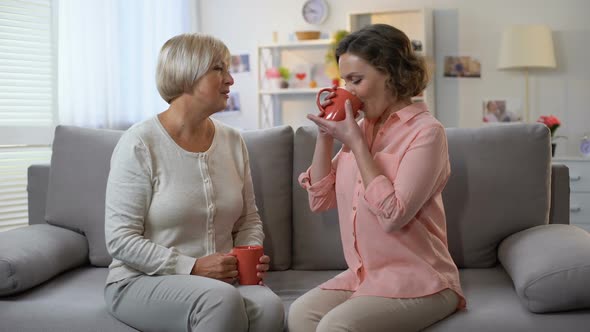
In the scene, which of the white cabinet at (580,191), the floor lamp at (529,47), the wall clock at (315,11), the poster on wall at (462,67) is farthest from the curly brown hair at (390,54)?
the wall clock at (315,11)

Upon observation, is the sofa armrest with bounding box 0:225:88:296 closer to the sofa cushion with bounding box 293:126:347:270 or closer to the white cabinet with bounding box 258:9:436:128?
the sofa cushion with bounding box 293:126:347:270

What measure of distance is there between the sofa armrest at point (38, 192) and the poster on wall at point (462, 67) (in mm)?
3472

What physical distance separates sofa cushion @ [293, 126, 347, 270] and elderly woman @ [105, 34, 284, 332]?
261 millimetres

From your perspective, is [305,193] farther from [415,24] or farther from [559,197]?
[415,24]

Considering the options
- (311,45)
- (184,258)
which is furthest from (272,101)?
(184,258)

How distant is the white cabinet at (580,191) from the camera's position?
14.2 ft

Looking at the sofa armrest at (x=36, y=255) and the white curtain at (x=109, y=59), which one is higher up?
the white curtain at (x=109, y=59)

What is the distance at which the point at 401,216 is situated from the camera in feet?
5.25

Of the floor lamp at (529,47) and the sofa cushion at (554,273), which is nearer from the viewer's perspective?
the sofa cushion at (554,273)

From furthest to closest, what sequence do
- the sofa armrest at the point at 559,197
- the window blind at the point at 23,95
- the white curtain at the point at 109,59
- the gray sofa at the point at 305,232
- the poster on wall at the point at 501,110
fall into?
the poster on wall at the point at 501,110
the white curtain at the point at 109,59
the window blind at the point at 23,95
the sofa armrest at the point at 559,197
the gray sofa at the point at 305,232

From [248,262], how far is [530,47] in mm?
3610

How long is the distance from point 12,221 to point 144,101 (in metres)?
1.29

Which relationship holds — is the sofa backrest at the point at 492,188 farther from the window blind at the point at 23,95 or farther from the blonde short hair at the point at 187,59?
the window blind at the point at 23,95

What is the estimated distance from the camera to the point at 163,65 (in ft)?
6.43
